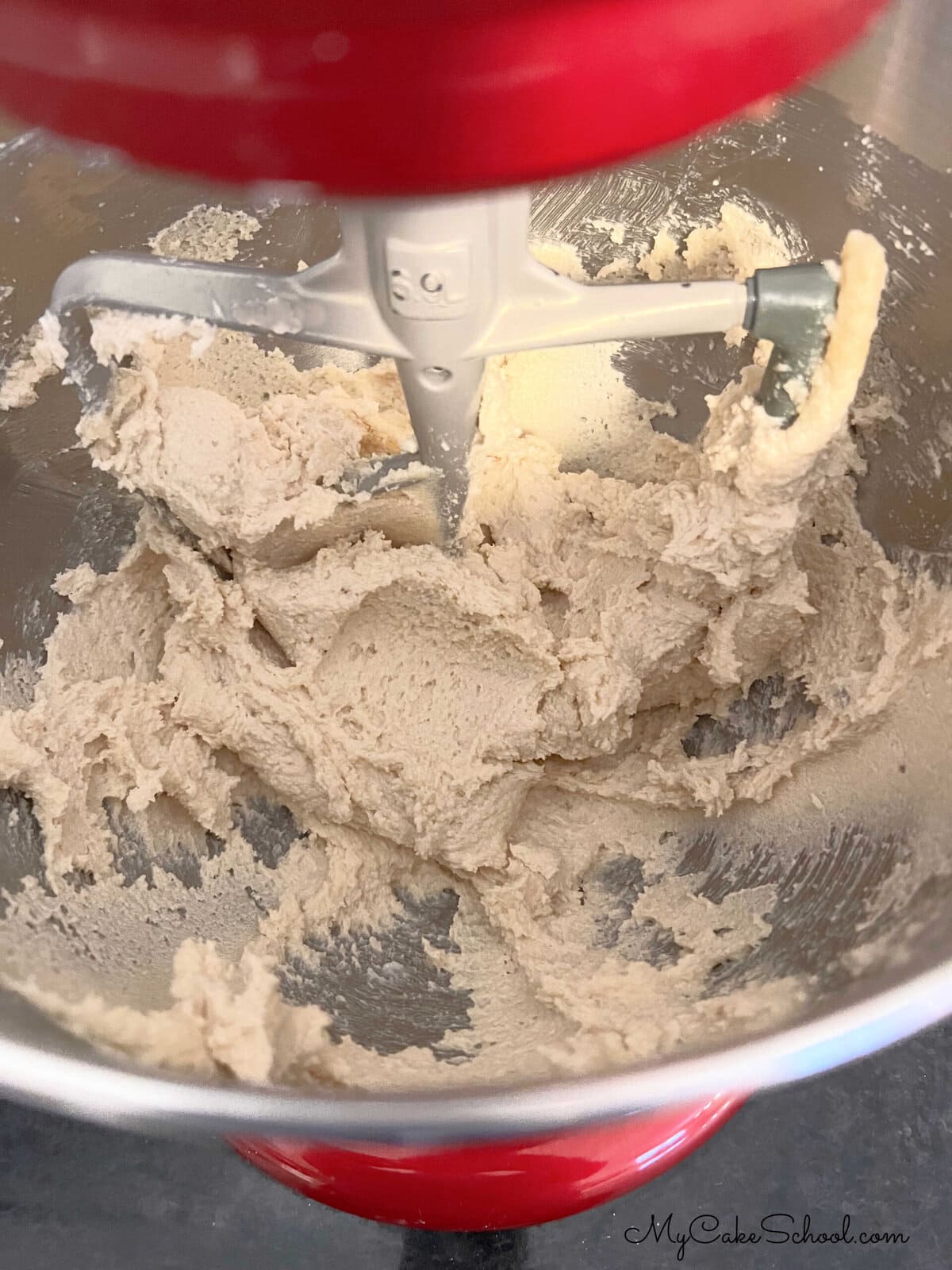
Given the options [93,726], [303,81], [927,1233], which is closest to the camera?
[303,81]

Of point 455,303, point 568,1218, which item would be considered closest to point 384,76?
point 455,303

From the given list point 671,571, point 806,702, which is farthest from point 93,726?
point 806,702

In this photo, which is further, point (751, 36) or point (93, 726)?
point (93, 726)

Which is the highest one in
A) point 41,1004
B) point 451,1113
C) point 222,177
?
point 222,177

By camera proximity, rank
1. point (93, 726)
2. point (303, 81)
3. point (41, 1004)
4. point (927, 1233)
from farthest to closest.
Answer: point (927, 1233)
point (93, 726)
point (41, 1004)
point (303, 81)

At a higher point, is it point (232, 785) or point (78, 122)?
point (78, 122)

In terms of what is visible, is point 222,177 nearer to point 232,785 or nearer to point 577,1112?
point 577,1112

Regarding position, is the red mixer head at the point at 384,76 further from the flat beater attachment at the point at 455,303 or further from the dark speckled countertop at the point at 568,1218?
the dark speckled countertop at the point at 568,1218
